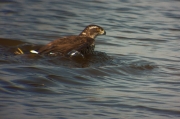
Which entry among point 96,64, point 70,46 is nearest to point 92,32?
point 70,46

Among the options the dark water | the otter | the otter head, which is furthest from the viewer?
the otter head

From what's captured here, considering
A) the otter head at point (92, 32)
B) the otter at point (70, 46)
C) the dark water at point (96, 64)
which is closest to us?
the dark water at point (96, 64)

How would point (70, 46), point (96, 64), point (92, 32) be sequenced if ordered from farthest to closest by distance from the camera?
point (92, 32) < point (70, 46) < point (96, 64)

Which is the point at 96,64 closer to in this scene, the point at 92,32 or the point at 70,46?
the point at 70,46

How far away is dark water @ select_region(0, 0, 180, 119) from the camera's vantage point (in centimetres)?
687

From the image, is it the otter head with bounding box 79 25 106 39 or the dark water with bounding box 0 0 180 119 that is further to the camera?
the otter head with bounding box 79 25 106 39

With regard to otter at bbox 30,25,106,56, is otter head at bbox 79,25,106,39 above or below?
above

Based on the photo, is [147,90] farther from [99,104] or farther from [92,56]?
[92,56]

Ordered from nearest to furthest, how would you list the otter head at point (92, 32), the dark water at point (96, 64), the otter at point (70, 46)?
the dark water at point (96, 64) → the otter at point (70, 46) → the otter head at point (92, 32)

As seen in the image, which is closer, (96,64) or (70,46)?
(96,64)

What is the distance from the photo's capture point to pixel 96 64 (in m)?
9.54

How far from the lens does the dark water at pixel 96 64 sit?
22.5 feet

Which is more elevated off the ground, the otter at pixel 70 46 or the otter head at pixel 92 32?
the otter head at pixel 92 32

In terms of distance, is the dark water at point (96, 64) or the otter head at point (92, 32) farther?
the otter head at point (92, 32)
